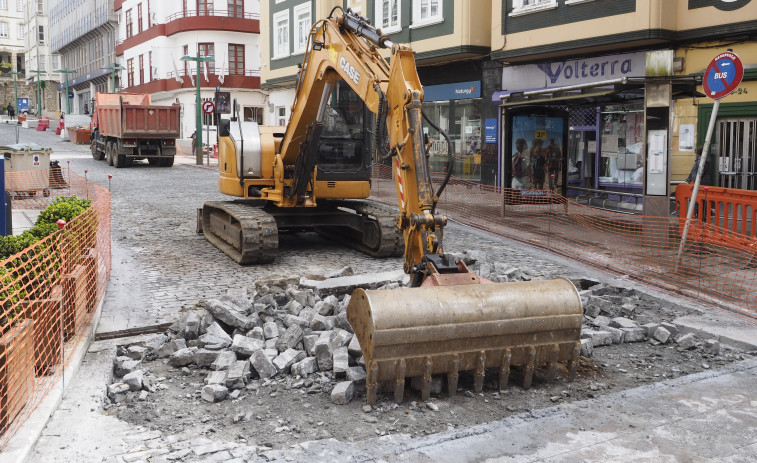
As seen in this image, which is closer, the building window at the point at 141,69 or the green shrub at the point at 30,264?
the green shrub at the point at 30,264

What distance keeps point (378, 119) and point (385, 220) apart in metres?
4.24

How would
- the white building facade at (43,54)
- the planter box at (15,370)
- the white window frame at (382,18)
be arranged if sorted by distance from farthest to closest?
Answer: the white building facade at (43,54) → the white window frame at (382,18) → the planter box at (15,370)

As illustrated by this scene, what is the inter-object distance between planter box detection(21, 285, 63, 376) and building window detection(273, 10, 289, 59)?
96.6 feet

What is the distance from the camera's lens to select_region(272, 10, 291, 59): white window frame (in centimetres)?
3444

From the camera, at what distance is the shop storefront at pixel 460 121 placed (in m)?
23.8

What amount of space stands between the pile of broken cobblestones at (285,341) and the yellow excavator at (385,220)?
0.46 m

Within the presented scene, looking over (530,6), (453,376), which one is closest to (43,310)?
(453,376)

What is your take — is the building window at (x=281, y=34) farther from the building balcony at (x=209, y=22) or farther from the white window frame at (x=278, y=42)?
the building balcony at (x=209, y=22)

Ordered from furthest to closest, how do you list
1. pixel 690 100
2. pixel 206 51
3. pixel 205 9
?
pixel 206 51 < pixel 205 9 < pixel 690 100

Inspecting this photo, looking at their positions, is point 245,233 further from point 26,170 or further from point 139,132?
point 139,132

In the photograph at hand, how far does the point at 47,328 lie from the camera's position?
6.03 m

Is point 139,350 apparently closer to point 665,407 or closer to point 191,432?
point 191,432

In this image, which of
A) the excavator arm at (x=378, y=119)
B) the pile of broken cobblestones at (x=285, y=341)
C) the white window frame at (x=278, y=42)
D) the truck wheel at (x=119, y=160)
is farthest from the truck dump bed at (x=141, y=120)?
the pile of broken cobblestones at (x=285, y=341)

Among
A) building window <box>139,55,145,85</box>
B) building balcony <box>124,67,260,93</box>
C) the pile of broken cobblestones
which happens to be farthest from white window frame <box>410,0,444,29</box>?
building window <box>139,55,145,85</box>
